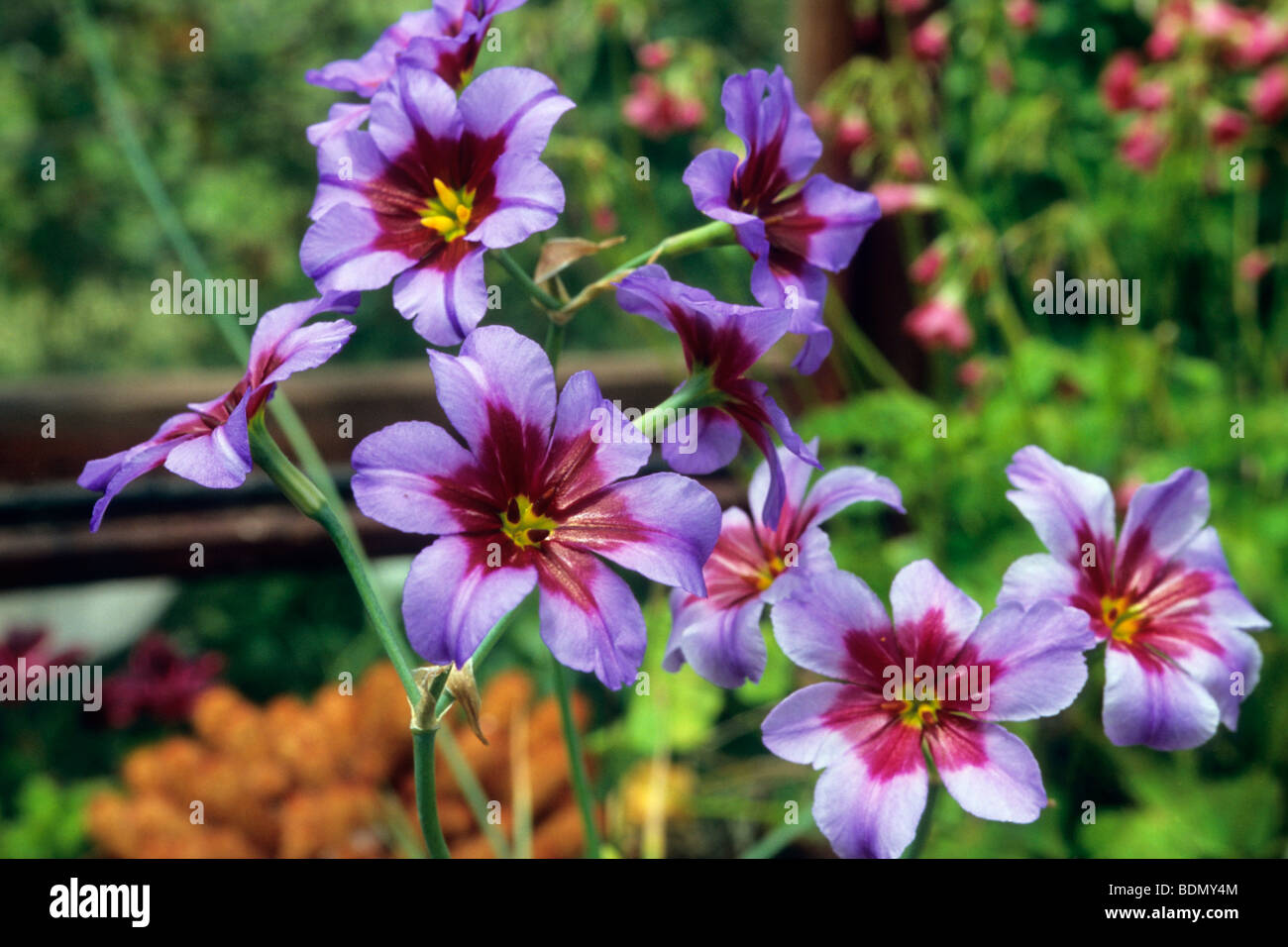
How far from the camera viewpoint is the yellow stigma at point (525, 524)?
1.28ft

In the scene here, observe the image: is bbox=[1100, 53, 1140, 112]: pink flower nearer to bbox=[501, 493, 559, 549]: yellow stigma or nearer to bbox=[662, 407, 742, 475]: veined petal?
bbox=[662, 407, 742, 475]: veined petal

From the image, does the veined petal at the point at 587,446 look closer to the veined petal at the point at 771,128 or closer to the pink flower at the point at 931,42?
the veined petal at the point at 771,128

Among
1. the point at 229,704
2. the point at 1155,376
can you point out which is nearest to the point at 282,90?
the point at 229,704

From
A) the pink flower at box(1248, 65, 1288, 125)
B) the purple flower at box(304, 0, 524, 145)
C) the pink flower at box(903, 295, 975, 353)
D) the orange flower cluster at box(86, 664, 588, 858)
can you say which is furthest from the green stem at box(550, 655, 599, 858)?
the pink flower at box(1248, 65, 1288, 125)

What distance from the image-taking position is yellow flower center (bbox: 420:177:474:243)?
0.45m

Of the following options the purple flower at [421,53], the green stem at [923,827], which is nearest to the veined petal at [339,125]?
the purple flower at [421,53]

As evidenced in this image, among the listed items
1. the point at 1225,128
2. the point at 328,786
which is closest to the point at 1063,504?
the point at 328,786

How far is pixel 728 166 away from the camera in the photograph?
0.44m

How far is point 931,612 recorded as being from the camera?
0.40m

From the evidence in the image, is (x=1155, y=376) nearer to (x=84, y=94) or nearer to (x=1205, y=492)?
(x=1205, y=492)

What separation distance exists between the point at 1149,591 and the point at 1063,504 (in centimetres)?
6

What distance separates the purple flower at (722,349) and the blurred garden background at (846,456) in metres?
0.39

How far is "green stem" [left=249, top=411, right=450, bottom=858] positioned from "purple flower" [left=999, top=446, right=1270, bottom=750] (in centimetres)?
21

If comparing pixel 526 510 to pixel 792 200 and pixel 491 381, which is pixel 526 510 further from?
pixel 792 200
